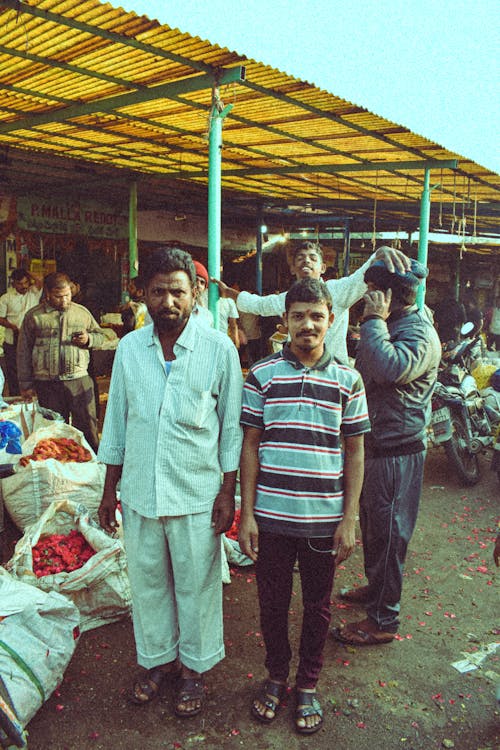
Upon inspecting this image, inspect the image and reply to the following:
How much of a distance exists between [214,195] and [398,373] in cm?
267

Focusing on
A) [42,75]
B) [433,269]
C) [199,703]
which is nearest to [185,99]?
[42,75]

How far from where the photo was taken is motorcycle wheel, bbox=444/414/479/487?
21.1 ft

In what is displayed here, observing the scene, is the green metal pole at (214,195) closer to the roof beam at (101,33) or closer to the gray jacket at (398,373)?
the roof beam at (101,33)

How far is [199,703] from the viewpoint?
2854 millimetres

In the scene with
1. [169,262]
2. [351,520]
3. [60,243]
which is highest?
[60,243]

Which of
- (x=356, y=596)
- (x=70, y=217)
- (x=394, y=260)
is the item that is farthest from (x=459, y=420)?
(x=70, y=217)

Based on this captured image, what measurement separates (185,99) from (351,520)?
447cm

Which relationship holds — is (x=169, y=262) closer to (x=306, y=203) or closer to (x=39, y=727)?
(x=39, y=727)

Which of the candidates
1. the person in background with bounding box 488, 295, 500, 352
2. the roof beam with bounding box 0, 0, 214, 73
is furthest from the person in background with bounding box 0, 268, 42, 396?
the person in background with bounding box 488, 295, 500, 352

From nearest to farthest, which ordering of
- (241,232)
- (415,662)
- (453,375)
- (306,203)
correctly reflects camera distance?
(415,662) < (453,375) < (306,203) < (241,232)

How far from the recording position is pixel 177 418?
2703mm

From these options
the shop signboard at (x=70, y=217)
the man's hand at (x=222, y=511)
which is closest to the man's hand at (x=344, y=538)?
the man's hand at (x=222, y=511)

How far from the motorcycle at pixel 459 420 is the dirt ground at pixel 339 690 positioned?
2.30 meters

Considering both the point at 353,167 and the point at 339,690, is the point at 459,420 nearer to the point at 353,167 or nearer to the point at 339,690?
the point at 353,167
